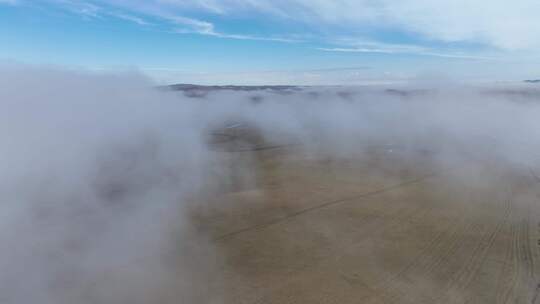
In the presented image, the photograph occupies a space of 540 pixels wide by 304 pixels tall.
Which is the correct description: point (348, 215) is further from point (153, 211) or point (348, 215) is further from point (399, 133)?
point (399, 133)

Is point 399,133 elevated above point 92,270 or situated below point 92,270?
above

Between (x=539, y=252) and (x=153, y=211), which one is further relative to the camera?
(x=153, y=211)

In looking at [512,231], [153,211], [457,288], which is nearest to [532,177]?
[512,231]

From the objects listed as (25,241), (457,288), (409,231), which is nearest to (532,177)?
(409,231)

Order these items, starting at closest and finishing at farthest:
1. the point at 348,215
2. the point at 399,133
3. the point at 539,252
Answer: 1. the point at 539,252
2. the point at 348,215
3. the point at 399,133

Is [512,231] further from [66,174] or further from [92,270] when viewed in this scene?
[66,174]

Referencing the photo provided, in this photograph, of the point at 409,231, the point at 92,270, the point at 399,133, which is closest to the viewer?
the point at 92,270
